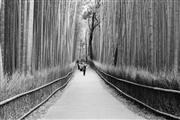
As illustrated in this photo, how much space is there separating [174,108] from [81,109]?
297 cm

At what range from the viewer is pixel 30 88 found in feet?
25.7

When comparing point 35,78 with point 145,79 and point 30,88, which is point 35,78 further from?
point 145,79

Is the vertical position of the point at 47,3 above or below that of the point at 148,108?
above

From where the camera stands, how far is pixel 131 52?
13.6 meters

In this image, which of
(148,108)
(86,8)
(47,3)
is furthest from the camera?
(86,8)

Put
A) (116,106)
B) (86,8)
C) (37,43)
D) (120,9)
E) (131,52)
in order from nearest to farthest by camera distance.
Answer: (116,106)
(37,43)
(131,52)
(120,9)
(86,8)

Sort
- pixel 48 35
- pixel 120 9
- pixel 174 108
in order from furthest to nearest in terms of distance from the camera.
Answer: pixel 120 9, pixel 48 35, pixel 174 108

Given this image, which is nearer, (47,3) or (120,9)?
(47,3)

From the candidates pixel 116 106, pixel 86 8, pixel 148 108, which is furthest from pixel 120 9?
pixel 86 8

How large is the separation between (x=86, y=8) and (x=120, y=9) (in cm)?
2541

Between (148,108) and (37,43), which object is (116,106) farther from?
(37,43)

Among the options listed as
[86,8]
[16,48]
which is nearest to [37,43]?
[16,48]

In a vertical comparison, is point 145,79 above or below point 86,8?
below

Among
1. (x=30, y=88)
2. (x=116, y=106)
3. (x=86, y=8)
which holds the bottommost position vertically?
(x=116, y=106)
